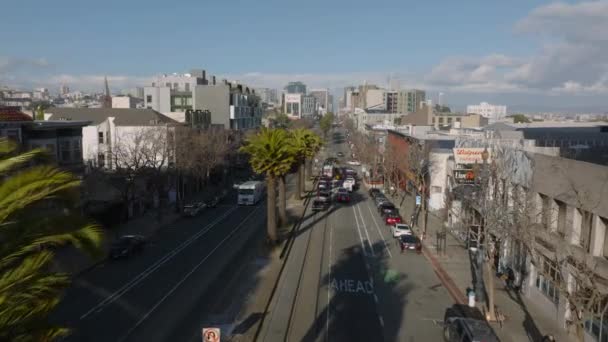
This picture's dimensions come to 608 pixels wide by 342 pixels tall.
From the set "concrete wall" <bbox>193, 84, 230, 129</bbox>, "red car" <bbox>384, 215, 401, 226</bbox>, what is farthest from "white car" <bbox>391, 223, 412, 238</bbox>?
"concrete wall" <bbox>193, 84, 230, 129</bbox>

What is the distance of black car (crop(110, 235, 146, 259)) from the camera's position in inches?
1297

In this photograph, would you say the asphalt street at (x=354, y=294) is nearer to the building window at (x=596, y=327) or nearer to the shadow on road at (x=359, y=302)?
the shadow on road at (x=359, y=302)

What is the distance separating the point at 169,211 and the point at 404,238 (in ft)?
83.4

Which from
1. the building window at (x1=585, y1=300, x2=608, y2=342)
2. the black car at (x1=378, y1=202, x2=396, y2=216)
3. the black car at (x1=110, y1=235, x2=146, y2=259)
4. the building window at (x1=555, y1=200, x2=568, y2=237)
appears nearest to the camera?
the building window at (x1=585, y1=300, x2=608, y2=342)

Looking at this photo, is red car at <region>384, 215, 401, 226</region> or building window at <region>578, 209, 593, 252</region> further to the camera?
red car at <region>384, 215, 401, 226</region>

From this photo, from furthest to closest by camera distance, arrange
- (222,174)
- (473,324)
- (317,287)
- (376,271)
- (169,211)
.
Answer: (222,174) < (169,211) < (376,271) < (317,287) < (473,324)

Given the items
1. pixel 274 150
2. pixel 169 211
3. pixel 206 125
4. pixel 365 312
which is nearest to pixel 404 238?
pixel 274 150

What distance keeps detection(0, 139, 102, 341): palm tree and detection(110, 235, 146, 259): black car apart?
24.8m

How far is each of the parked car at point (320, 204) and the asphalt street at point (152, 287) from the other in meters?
12.6

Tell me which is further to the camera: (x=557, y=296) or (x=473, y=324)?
(x=557, y=296)

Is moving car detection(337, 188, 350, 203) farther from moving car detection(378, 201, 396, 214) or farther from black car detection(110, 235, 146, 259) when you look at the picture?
black car detection(110, 235, 146, 259)

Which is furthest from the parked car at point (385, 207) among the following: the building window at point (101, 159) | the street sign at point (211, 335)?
the street sign at point (211, 335)

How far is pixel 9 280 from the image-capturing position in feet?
26.3

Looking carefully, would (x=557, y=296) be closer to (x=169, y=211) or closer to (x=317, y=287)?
(x=317, y=287)
